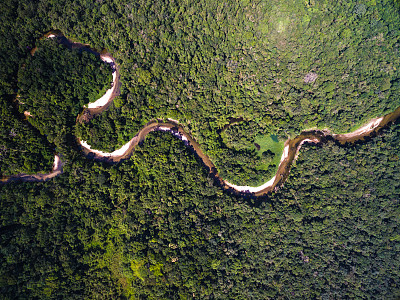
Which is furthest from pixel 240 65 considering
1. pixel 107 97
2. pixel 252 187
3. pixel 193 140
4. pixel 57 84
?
pixel 57 84

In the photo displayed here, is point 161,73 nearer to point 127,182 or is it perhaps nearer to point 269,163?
point 127,182

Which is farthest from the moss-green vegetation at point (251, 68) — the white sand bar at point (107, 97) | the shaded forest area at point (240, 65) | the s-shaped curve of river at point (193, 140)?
the white sand bar at point (107, 97)

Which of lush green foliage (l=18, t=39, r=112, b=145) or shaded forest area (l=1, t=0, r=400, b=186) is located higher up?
shaded forest area (l=1, t=0, r=400, b=186)

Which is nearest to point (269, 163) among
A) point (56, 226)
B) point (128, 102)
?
point (128, 102)

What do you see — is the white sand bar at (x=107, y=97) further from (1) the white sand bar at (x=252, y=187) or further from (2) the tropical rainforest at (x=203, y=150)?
(1) the white sand bar at (x=252, y=187)

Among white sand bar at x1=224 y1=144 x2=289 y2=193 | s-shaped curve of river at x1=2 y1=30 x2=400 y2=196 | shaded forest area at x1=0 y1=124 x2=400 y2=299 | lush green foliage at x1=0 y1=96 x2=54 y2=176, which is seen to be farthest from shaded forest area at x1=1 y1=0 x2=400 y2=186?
lush green foliage at x1=0 y1=96 x2=54 y2=176

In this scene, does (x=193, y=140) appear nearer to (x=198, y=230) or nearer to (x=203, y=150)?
(x=203, y=150)

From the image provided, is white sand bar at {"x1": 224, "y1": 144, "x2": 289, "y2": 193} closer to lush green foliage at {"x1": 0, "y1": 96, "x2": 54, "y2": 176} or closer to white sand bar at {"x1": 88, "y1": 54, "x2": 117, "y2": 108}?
white sand bar at {"x1": 88, "y1": 54, "x2": 117, "y2": 108}
